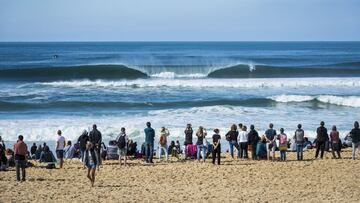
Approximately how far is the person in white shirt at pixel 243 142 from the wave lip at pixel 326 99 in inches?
667

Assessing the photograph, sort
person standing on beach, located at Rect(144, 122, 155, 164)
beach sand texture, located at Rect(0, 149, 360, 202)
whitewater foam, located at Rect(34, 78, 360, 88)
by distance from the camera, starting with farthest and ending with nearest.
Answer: whitewater foam, located at Rect(34, 78, 360, 88) < person standing on beach, located at Rect(144, 122, 155, 164) < beach sand texture, located at Rect(0, 149, 360, 202)

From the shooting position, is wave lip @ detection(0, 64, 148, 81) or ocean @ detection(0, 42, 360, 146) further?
wave lip @ detection(0, 64, 148, 81)

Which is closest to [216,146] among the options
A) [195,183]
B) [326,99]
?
[195,183]

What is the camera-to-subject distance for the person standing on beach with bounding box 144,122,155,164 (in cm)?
1706

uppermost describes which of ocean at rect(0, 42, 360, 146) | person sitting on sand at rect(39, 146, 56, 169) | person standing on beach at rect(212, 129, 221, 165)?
ocean at rect(0, 42, 360, 146)

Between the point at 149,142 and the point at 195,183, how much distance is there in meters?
3.25

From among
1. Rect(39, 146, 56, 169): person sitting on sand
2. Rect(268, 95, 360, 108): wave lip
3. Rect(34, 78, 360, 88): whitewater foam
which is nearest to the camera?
Rect(39, 146, 56, 169): person sitting on sand

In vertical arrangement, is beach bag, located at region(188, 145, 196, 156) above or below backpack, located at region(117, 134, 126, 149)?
below

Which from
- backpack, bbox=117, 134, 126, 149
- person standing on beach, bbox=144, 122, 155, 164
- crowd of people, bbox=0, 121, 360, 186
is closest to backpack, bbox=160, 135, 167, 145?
crowd of people, bbox=0, 121, 360, 186

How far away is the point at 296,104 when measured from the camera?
3362 centimetres

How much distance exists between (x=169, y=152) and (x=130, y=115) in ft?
34.5

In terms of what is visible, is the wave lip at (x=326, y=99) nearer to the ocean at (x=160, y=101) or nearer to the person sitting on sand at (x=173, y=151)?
the ocean at (x=160, y=101)

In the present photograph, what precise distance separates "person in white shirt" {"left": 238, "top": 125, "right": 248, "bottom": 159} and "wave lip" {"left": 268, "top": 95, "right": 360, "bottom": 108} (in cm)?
1695

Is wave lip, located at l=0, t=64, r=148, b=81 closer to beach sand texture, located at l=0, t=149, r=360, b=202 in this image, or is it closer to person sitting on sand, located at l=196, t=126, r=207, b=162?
person sitting on sand, located at l=196, t=126, r=207, b=162
